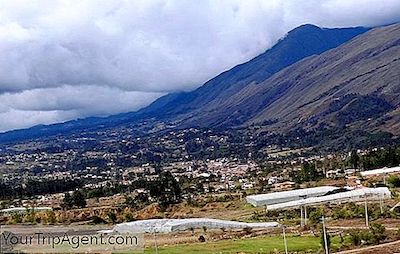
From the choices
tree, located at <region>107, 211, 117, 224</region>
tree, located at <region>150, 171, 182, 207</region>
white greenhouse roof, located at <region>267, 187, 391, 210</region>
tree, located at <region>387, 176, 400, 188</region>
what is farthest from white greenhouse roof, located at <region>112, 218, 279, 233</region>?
tree, located at <region>150, 171, 182, 207</region>

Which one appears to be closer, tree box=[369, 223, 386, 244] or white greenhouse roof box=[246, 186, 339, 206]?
tree box=[369, 223, 386, 244]

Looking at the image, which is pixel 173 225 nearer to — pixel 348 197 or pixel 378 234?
pixel 378 234

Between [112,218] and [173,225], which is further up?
[173,225]

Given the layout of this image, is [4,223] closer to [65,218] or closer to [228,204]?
[65,218]

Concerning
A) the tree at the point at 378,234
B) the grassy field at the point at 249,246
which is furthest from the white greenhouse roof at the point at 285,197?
the tree at the point at 378,234

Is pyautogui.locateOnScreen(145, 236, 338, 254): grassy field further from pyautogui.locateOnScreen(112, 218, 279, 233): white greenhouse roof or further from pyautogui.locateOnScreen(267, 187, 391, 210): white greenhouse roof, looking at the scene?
pyautogui.locateOnScreen(267, 187, 391, 210): white greenhouse roof

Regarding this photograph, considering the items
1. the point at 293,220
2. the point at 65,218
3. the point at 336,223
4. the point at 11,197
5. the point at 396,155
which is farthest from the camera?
the point at 11,197

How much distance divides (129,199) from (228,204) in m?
19.9

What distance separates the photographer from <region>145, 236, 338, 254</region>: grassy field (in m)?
38.5

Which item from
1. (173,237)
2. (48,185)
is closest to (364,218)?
(173,237)

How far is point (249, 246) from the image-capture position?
133ft

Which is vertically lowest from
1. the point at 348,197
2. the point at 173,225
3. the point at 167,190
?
the point at 173,225

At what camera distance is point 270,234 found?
153 ft

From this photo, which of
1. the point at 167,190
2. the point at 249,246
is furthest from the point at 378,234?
the point at 167,190
